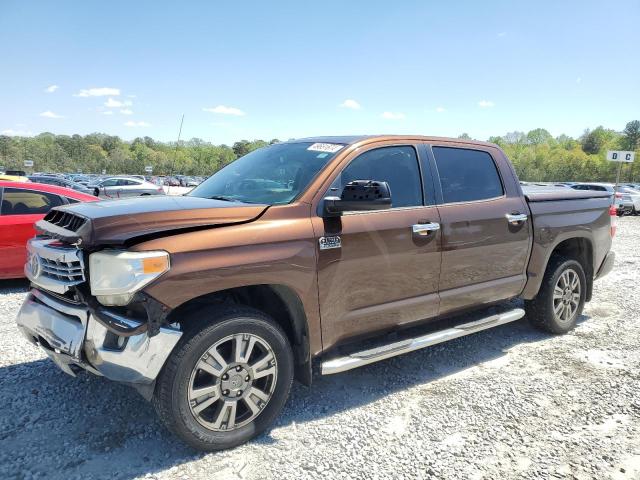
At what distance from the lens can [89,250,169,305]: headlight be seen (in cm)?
250

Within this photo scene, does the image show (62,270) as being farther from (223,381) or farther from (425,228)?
(425,228)

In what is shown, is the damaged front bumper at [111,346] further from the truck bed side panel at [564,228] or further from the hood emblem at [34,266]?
the truck bed side panel at [564,228]

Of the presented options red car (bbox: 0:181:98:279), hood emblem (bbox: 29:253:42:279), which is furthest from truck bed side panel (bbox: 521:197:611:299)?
red car (bbox: 0:181:98:279)

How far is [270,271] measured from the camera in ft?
9.47

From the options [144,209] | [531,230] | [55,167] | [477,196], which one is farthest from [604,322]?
[55,167]

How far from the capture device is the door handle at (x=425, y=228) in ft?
11.7

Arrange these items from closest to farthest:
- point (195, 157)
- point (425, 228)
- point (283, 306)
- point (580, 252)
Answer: point (283, 306), point (425, 228), point (580, 252), point (195, 157)

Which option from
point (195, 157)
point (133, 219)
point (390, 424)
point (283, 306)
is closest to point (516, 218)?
point (390, 424)

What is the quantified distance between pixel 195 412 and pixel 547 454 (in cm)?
212

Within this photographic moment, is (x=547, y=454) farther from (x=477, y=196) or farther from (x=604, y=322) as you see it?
(x=604, y=322)

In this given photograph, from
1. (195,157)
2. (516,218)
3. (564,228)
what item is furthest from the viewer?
(195,157)

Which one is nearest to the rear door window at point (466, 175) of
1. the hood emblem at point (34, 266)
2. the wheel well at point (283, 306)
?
the wheel well at point (283, 306)

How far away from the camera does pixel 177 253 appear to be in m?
2.61

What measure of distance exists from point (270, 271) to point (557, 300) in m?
3.45
